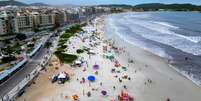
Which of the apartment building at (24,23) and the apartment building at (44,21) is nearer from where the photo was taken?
the apartment building at (24,23)

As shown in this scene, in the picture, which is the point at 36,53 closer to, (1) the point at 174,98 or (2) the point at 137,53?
(2) the point at 137,53

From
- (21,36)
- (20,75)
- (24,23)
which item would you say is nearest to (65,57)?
(20,75)

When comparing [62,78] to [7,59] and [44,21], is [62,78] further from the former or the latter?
[44,21]

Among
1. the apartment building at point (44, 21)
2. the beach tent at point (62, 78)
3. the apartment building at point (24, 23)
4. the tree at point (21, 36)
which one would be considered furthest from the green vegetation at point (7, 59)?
the apartment building at point (44, 21)

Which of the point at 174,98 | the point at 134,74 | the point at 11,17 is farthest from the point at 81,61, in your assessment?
the point at 11,17

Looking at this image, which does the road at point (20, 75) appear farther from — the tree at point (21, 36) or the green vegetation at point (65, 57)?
the tree at point (21, 36)

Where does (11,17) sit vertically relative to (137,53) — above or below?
above
